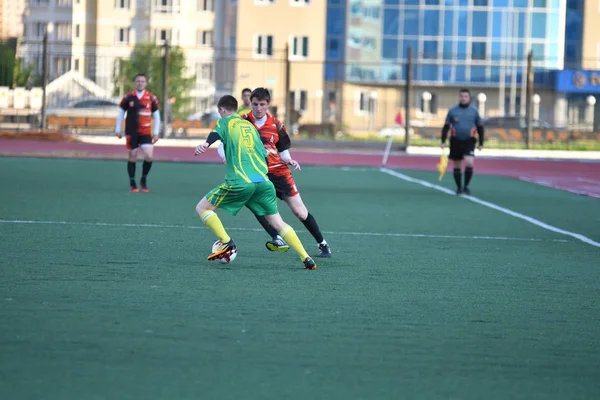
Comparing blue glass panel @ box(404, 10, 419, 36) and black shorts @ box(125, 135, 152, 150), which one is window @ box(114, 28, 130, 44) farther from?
black shorts @ box(125, 135, 152, 150)

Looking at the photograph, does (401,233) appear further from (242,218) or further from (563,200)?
(563,200)

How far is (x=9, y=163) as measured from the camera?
27094 mm

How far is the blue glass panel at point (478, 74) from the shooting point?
247 feet

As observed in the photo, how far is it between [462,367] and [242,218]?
937 cm

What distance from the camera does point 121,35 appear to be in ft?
275

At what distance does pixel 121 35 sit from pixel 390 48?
61.5 feet

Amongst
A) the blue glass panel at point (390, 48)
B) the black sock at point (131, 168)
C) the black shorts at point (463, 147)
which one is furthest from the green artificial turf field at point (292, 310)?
the blue glass panel at point (390, 48)

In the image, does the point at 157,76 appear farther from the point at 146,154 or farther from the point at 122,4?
the point at 122,4

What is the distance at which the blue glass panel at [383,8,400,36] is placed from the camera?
250ft

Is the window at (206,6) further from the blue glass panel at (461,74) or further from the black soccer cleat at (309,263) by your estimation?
the black soccer cleat at (309,263)

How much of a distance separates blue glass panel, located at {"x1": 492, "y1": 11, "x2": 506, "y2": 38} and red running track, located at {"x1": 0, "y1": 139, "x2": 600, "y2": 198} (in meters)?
37.9

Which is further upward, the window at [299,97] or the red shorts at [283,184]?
the window at [299,97]

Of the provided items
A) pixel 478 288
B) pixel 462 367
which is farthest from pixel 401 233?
pixel 462 367

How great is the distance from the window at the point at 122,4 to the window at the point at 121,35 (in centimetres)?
145
